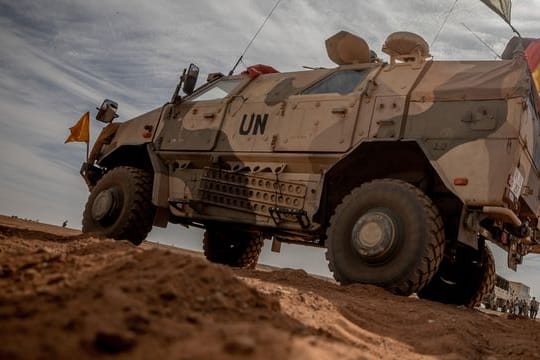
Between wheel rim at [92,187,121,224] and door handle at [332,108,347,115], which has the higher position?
door handle at [332,108,347,115]

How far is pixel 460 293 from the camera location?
5.46 m

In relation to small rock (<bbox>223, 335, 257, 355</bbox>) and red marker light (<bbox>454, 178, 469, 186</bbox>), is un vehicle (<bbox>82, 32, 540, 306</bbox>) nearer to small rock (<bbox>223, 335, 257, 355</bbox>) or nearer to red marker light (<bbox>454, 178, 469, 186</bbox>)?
red marker light (<bbox>454, 178, 469, 186</bbox>)

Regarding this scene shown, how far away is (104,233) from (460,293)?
425cm

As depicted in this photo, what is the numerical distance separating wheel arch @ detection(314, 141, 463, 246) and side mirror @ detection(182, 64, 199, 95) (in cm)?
261

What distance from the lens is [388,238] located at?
408 cm

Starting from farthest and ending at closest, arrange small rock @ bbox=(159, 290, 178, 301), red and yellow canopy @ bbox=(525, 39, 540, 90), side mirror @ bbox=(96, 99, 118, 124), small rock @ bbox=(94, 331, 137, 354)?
red and yellow canopy @ bbox=(525, 39, 540, 90), side mirror @ bbox=(96, 99, 118, 124), small rock @ bbox=(159, 290, 178, 301), small rock @ bbox=(94, 331, 137, 354)

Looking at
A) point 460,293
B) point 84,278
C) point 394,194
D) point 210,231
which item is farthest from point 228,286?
point 210,231

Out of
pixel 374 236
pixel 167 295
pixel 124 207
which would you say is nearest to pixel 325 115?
pixel 374 236

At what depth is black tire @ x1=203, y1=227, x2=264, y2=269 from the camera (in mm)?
7520

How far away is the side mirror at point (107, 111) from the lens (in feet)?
23.4

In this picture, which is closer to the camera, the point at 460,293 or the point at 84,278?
the point at 84,278

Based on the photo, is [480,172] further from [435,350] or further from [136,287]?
[136,287]

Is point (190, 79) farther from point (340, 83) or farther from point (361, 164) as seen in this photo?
point (361, 164)

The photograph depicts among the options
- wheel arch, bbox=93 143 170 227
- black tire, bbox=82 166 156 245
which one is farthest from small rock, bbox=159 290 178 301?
black tire, bbox=82 166 156 245
